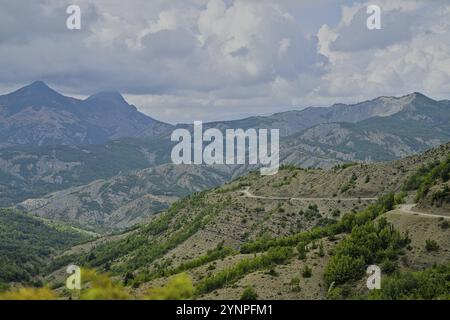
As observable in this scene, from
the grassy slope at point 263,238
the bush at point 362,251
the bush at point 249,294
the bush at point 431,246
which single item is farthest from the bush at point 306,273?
the bush at point 431,246

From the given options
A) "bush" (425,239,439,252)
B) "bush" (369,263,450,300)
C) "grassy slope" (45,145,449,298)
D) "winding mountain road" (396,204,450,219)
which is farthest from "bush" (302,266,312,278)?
"winding mountain road" (396,204,450,219)

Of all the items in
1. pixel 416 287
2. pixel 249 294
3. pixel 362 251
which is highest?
pixel 362 251

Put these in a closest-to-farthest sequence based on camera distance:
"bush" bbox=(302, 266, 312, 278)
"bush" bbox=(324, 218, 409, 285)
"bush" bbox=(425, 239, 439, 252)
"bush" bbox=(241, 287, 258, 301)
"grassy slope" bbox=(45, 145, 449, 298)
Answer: "bush" bbox=(241, 287, 258, 301)
"bush" bbox=(324, 218, 409, 285)
"bush" bbox=(425, 239, 439, 252)
"bush" bbox=(302, 266, 312, 278)
"grassy slope" bbox=(45, 145, 449, 298)

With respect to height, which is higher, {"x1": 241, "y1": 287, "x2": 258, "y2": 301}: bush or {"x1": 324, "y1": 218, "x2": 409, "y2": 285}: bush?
{"x1": 324, "y1": 218, "x2": 409, "y2": 285}: bush

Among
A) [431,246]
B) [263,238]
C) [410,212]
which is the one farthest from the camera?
[263,238]

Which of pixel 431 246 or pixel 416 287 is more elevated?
pixel 431 246

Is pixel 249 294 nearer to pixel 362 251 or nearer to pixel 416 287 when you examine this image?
pixel 362 251

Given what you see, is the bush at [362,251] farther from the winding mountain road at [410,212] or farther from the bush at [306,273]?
the winding mountain road at [410,212]

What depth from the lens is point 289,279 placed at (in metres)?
72.6

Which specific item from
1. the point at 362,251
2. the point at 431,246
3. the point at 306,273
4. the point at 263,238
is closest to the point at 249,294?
the point at 306,273

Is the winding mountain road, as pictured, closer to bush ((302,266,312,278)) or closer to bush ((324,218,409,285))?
bush ((324,218,409,285))
